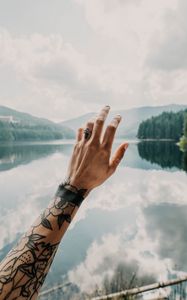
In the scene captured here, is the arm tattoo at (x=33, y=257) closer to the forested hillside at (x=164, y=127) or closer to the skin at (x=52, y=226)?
the skin at (x=52, y=226)

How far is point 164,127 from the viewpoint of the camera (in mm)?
150125

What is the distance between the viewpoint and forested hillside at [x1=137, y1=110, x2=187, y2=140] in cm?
14025

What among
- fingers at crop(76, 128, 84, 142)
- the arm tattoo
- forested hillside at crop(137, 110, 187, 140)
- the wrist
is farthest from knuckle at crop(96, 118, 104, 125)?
forested hillside at crop(137, 110, 187, 140)

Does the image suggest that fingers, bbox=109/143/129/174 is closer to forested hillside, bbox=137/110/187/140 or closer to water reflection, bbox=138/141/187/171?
water reflection, bbox=138/141/187/171

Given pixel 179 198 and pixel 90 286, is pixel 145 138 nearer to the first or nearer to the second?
pixel 179 198

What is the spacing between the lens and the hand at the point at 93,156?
4.60ft

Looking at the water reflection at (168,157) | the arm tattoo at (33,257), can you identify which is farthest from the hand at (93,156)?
the water reflection at (168,157)

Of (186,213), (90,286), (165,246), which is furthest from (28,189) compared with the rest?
(90,286)

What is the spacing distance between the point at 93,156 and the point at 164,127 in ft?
499

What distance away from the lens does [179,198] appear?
31.0m

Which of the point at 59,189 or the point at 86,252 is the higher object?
the point at 59,189

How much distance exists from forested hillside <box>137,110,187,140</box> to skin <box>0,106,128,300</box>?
139495 mm

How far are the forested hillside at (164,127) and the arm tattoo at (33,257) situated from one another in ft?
458

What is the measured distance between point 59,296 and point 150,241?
906cm
